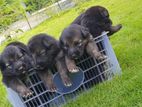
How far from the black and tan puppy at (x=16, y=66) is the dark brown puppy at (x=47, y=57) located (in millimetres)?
98

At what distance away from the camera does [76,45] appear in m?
3.76

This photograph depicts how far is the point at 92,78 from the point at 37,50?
79 centimetres

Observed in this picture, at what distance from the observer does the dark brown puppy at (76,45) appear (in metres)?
3.74

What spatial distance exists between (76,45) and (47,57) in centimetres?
35

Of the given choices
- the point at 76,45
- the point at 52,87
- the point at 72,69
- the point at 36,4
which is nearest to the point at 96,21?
the point at 76,45

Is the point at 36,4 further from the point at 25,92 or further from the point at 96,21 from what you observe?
the point at 25,92

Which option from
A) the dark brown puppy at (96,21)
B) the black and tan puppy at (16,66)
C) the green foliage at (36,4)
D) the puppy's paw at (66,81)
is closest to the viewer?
the black and tan puppy at (16,66)

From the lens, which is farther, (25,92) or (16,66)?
(25,92)

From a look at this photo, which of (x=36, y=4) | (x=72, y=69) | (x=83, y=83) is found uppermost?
(x=72, y=69)

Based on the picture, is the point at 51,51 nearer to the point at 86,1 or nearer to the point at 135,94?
the point at 135,94

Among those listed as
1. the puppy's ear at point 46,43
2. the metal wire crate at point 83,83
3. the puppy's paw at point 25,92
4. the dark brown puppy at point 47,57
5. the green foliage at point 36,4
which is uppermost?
the puppy's ear at point 46,43

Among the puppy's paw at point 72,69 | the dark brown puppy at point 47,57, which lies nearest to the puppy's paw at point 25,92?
the dark brown puppy at point 47,57

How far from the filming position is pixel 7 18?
7414mm

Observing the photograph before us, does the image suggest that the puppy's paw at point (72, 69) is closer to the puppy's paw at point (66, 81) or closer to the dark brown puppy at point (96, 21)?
the puppy's paw at point (66, 81)
